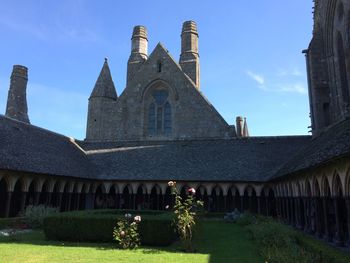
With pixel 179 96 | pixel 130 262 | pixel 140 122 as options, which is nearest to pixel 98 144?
pixel 140 122

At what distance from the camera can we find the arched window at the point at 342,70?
21250 millimetres

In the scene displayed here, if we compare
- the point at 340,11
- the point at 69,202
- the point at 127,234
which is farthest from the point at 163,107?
the point at 127,234

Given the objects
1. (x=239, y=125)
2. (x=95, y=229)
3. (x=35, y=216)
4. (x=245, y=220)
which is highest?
(x=239, y=125)

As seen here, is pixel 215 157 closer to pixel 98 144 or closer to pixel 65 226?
pixel 98 144

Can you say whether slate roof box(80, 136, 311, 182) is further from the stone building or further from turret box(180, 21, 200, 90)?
turret box(180, 21, 200, 90)

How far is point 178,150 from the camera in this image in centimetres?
2931

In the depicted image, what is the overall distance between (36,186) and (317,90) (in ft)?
61.7

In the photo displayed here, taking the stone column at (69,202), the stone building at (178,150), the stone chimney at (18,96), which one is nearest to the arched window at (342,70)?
the stone building at (178,150)

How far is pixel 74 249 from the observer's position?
1245 centimetres

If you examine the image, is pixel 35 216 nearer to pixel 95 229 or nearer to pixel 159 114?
pixel 95 229

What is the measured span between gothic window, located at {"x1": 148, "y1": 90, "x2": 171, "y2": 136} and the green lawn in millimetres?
19506

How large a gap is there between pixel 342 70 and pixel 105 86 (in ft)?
73.6

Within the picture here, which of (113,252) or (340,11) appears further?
(340,11)

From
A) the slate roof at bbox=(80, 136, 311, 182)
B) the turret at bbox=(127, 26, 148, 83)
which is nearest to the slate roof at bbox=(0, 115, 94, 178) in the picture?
the slate roof at bbox=(80, 136, 311, 182)
